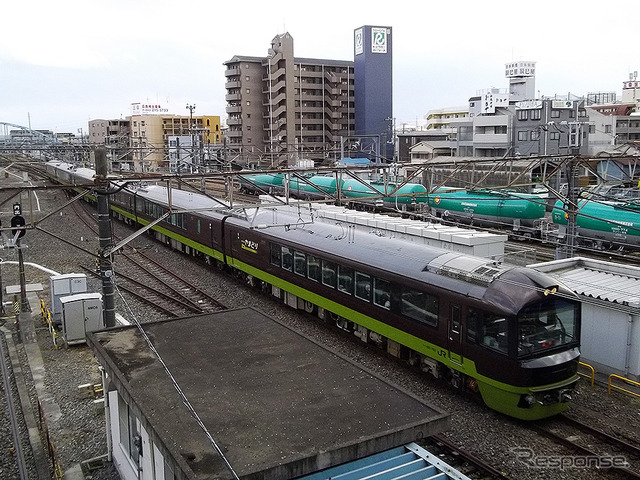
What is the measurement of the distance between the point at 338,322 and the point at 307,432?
333 inches

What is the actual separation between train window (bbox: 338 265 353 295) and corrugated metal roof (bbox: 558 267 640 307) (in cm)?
454

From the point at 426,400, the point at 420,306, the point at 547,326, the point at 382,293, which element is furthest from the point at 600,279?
the point at 426,400

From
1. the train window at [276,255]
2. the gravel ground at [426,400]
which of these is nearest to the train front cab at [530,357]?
the gravel ground at [426,400]

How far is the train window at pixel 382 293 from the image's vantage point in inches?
455

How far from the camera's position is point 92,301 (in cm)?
1358

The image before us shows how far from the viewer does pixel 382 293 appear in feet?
38.4

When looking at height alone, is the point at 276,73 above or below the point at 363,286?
above

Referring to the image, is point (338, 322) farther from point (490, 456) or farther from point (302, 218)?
point (490, 456)

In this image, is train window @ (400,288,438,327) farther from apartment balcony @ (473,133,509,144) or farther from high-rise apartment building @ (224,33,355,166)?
high-rise apartment building @ (224,33,355,166)

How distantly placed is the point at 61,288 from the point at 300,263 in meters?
6.00

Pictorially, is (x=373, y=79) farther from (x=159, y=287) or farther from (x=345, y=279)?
(x=345, y=279)

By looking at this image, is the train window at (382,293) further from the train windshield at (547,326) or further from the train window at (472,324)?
the train windshield at (547,326)

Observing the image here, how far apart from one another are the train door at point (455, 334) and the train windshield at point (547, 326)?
1136mm

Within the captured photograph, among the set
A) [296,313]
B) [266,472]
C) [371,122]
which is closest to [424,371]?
[296,313]
